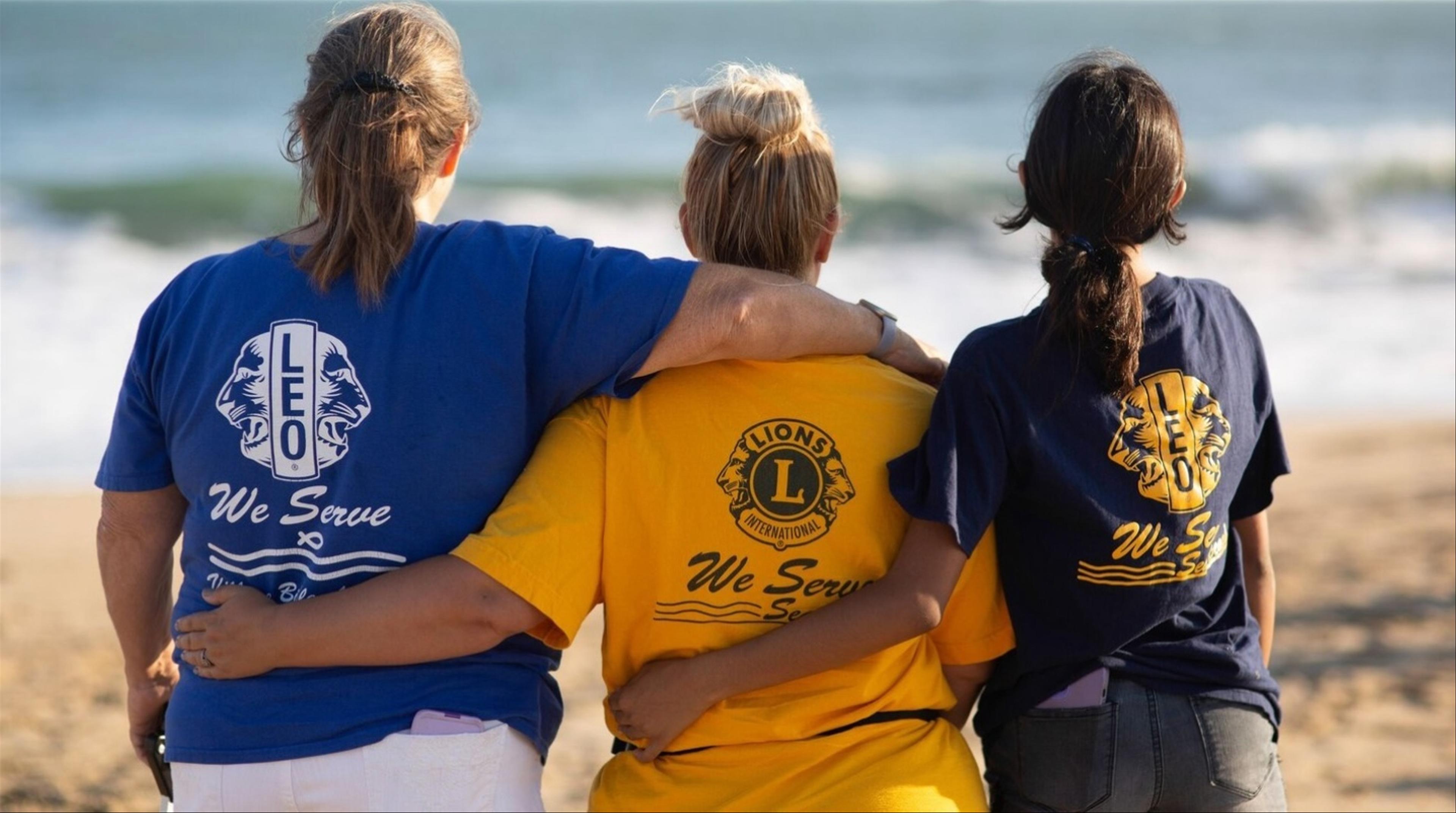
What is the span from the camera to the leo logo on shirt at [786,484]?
1720mm

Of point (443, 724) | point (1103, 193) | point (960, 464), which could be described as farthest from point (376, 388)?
point (1103, 193)

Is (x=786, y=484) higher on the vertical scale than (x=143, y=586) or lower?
higher

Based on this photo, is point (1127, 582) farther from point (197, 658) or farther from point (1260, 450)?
point (197, 658)

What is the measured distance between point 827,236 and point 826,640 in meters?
0.62

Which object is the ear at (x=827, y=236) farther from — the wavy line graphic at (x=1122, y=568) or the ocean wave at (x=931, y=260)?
the ocean wave at (x=931, y=260)

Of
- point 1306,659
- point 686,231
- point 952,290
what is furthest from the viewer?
point 952,290

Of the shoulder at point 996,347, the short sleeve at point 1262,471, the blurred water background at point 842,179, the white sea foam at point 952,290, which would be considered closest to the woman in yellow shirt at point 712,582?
the shoulder at point 996,347

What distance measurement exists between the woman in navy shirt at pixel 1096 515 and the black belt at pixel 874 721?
48 mm

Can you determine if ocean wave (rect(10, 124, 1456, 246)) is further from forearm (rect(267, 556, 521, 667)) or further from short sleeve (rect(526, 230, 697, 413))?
forearm (rect(267, 556, 521, 667))

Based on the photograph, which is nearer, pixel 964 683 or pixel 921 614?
pixel 921 614

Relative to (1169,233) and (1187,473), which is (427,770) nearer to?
(1187,473)

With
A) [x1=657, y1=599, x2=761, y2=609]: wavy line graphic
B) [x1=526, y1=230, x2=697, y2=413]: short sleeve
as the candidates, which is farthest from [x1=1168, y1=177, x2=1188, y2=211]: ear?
[x1=657, y1=599, x2=761, y2=609]: wavy line graphic

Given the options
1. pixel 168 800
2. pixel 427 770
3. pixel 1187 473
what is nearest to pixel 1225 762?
pixel 1187 473

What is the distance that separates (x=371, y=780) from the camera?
5.40ft
